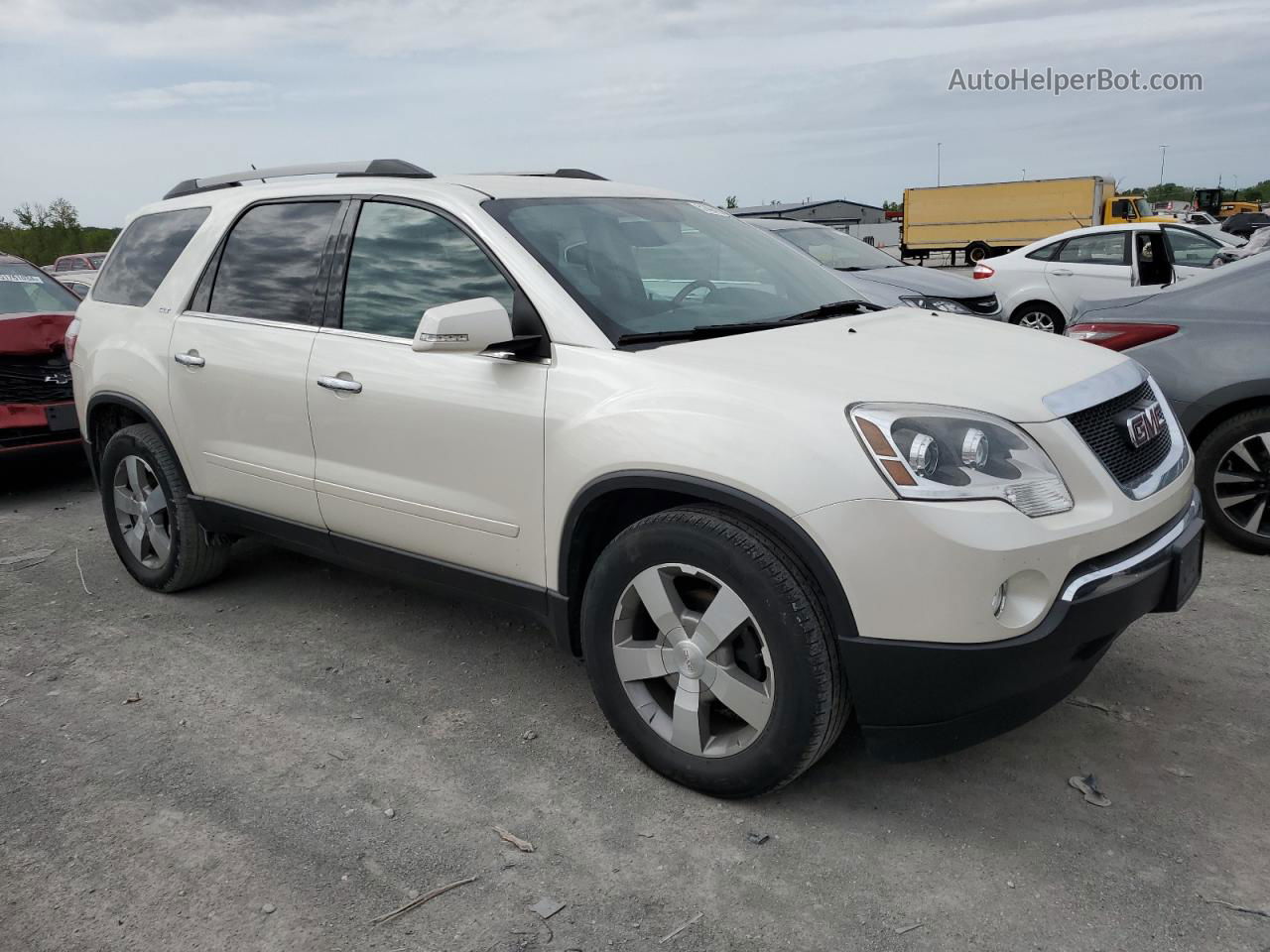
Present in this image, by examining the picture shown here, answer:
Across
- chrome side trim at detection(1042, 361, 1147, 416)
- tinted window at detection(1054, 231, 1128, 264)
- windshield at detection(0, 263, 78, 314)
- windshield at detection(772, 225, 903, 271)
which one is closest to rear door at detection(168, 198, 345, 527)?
chrome side trim at detection(1042, 361, 1147, 416)

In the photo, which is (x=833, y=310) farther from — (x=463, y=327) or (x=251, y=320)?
(x=251, y=320)

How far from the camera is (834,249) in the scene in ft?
34.7

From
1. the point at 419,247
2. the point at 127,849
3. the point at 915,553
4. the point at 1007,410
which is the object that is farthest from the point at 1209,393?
the point at 127,849

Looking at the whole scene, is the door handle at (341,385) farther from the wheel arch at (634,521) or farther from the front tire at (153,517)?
the front tire at (153,517)

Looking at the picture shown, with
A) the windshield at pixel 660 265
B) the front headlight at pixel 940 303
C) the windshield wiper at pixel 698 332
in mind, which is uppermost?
the windshield at pixel 660 265

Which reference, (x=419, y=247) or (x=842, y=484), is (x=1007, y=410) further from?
(x=419, y=247)

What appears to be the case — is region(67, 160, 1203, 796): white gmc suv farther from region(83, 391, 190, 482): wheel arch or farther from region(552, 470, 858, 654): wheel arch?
region(83, 391, 190, 482): wheel arch

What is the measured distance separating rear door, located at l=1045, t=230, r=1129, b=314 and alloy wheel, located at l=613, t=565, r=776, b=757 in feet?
33.8

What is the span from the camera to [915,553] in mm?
2516

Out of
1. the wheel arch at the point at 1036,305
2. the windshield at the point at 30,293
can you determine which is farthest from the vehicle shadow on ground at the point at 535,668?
the wheel arch at the point at 1036,305

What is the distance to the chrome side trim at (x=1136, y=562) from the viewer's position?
2.63m

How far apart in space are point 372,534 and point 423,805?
1081 mm

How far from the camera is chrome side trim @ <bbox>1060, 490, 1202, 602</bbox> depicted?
2635 mm

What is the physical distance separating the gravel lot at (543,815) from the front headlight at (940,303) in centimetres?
497
